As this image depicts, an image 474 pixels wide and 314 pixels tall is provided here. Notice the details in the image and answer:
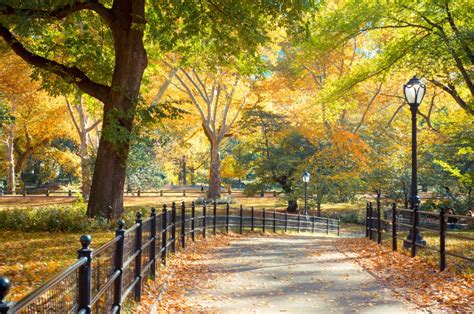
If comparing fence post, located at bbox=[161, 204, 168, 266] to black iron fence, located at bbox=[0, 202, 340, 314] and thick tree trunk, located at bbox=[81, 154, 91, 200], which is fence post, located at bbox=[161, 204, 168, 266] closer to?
black iron fence, located at bbox=[0, 202, 340, 314]

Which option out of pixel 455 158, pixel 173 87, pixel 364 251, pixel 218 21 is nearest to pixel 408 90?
pixel 364 251

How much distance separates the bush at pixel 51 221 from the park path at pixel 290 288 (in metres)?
4.41

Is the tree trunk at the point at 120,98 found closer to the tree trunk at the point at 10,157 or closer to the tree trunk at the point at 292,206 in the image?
the tree trunk at the point at 292,206

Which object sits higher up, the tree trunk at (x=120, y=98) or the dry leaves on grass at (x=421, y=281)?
the tree trunk at (x=120, y=98)

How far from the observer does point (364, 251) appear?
14070 mm

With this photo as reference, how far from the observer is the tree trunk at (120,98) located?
610 inches

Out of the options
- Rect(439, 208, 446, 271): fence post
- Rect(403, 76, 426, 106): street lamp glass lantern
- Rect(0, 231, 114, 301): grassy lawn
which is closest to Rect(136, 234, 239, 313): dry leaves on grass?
Rect(0, 231, 114, 301): grassy lawn

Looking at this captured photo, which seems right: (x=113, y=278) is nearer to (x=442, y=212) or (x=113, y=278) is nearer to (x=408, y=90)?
(x=442, y=212)

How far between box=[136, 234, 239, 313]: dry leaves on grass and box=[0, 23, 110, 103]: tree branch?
228 inches

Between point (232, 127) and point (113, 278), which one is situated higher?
point (232, 127)

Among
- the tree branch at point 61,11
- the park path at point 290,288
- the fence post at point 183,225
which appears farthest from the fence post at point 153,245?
the tree branch at point 61,11

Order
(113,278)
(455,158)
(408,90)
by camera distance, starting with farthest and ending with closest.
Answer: (455,158) < (408,90) < (113,278)

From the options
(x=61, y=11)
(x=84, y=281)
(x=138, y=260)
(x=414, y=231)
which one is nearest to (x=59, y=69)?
(x=61, y=11)

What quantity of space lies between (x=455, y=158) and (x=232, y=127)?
55.7ft
